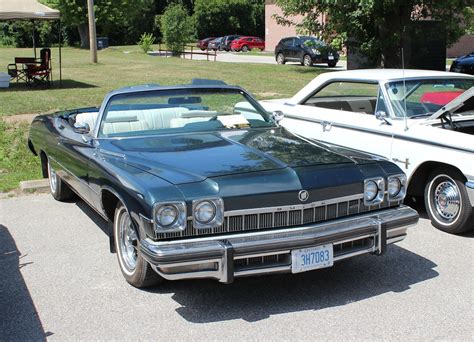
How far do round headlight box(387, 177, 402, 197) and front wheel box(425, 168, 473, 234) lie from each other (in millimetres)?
1338

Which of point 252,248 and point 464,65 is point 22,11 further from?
point 464,65

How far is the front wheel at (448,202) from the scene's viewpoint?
223 inches

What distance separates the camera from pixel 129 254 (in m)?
4.64

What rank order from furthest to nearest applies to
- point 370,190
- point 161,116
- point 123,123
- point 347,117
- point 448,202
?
point 347,117 < point 448,202 < point 161,116 < point 123,123 < point 370,190

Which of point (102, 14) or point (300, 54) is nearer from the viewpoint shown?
point (300, 54)

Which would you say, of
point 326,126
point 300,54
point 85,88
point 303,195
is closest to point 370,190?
point 303,195

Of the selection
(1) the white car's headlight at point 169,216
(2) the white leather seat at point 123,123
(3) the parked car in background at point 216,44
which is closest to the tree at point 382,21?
(2) the white leather seat at point 123,123

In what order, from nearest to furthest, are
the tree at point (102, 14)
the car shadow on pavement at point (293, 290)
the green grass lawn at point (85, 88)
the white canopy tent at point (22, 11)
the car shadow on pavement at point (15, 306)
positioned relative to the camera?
the car shadow on pavement at point (15, 306) < the car shadow on pavement at point (293, 290) < the green grass lawn at point (85, 88) < the white canopy tent at point (22, 11) < the tree at point (102, 14)

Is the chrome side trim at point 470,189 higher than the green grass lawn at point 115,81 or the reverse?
the reverse

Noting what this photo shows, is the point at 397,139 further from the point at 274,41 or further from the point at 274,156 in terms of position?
the point at 274,41

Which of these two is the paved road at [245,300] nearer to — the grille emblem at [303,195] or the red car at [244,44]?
the grille emblem at [303,195]

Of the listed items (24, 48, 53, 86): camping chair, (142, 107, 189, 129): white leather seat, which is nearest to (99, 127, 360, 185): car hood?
(142, 107, 189, 129): white leather seat

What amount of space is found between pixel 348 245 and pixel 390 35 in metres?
14.0

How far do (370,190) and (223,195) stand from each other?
3.95 ft
